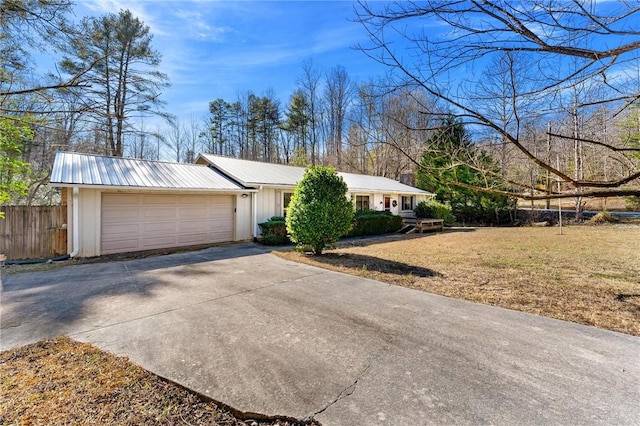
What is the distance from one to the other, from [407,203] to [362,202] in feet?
17.7

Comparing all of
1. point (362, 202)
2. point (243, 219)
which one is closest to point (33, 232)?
point (243, 219)

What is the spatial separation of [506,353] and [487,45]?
3260 mm

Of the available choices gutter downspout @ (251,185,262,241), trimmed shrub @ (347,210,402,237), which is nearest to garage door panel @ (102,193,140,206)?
gutter downspout @ (251,185,262,241)

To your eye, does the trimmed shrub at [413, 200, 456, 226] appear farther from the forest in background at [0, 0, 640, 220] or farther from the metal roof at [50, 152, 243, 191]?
the forest in background at [0, 0, 640, 220]

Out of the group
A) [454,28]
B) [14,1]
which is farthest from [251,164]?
[454,28]

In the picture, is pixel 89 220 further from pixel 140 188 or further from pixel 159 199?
pixel 159 199

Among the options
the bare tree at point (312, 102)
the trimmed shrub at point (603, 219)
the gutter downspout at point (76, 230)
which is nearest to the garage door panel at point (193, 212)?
the gutter downspout at point (76, 230)

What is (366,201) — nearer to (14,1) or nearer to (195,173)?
(195,173)

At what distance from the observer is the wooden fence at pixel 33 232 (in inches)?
321

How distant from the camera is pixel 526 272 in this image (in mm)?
6934

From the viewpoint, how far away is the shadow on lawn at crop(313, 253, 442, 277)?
6.98 meters

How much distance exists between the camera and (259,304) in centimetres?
465

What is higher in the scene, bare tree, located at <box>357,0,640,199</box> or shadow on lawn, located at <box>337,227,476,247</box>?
bare tree, located at <box>357,0,640,199</box>

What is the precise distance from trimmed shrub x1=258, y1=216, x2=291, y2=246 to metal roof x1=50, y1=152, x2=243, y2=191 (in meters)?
1.89
